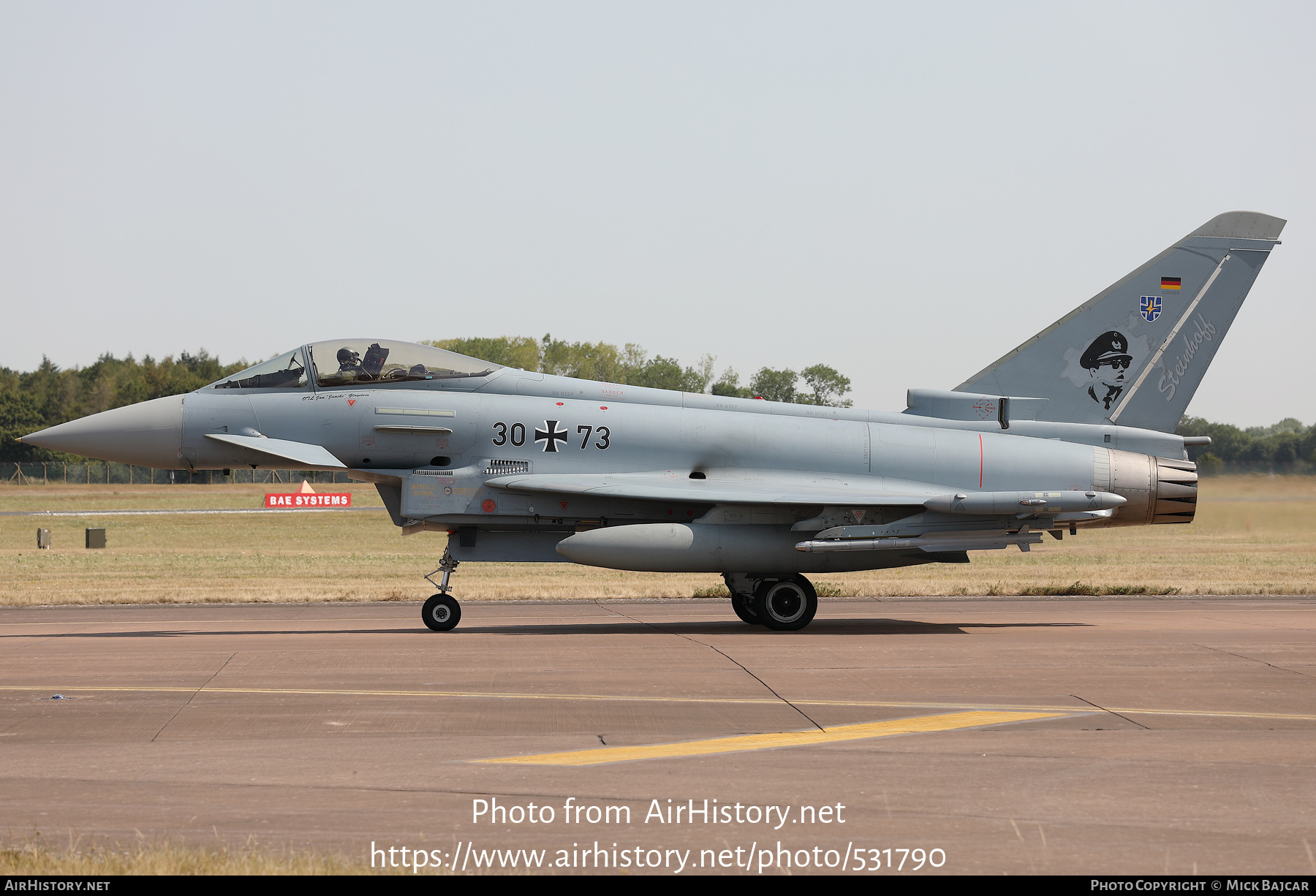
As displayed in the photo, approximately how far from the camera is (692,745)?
7.73m

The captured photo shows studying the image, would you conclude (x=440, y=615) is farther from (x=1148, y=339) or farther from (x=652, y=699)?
(x=1148, y=339)

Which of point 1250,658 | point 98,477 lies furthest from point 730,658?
point 98,477

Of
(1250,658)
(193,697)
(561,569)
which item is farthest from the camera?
(561,569)

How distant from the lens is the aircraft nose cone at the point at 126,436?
14336mm

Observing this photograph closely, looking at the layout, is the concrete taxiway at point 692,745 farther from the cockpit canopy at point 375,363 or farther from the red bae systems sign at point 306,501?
the red bae systems sign at point 306,501

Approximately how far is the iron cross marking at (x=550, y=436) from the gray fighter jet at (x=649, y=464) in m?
0.03

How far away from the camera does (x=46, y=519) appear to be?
4825cm

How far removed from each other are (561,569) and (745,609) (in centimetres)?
1399

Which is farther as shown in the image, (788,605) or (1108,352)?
(1108,352)

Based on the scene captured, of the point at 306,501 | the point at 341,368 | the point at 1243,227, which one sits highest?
the point at 1243,227

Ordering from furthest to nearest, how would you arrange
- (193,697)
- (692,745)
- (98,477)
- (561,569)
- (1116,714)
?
(98,477), (561,569), (193,697), (1116,714), (692,745)

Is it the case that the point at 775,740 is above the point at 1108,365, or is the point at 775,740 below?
below
